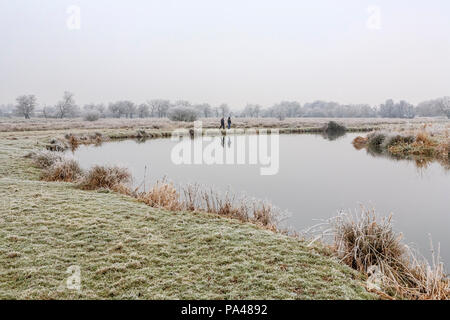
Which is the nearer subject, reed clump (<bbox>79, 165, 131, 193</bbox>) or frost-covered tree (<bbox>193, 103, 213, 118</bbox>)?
reed clump (<bbox>79, 165, 131, 193</bbox>)

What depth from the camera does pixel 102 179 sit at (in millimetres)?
10289

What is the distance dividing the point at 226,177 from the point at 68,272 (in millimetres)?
9503

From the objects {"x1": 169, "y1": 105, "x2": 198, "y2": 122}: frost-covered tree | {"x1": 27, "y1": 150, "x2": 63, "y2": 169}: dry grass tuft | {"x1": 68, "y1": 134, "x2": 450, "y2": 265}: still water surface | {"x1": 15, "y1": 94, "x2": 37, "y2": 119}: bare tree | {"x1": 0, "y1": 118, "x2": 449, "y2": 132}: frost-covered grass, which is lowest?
{"x1": 68, "y1": 134, "x2": 450, "y2": 265}: still water surface

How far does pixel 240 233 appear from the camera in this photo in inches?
231

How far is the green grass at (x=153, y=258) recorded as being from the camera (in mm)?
3703

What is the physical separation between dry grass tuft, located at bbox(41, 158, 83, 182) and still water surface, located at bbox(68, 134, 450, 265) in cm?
144

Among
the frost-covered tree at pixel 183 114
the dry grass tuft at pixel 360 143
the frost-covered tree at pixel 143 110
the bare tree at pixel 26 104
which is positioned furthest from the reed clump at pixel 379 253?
the frost-covered tree at pixel 143 110

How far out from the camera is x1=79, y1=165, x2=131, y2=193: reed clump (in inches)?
395

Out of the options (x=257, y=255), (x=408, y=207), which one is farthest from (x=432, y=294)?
(x=408, y=207)

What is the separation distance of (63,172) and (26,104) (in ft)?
249

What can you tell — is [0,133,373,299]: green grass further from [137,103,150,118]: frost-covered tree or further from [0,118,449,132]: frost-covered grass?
[137,103,150,118]: frost-covered tree

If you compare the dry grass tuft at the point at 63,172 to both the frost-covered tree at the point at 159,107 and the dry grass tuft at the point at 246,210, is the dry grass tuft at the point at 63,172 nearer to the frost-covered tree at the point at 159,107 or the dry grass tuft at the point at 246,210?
the dry grass tuft at the point at 246,210

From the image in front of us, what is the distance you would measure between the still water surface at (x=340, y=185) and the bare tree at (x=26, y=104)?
69.3m

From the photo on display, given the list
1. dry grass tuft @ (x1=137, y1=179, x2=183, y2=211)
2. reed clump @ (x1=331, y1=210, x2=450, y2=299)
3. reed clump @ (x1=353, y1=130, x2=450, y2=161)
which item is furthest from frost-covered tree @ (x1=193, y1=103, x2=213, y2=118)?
reed clump @ (x1=331, y1=210, x2=450, y2=299)
